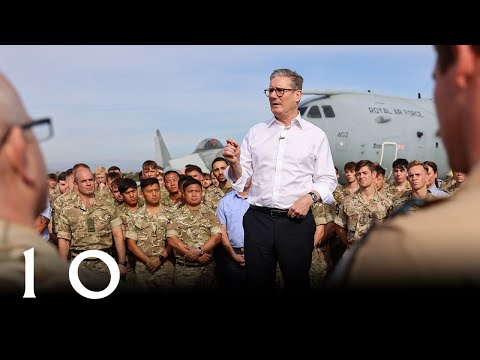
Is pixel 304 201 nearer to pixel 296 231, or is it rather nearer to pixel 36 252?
pixel 296 231

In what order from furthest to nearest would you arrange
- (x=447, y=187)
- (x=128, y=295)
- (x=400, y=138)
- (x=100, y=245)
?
(x=400, y=138) → (x=447, y=187) → (x=100, y=245) → (x=128, y=295)

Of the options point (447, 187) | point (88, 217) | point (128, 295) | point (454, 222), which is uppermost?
point (454, 222)

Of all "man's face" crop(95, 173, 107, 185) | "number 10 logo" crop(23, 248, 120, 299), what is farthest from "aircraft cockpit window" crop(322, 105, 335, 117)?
"number 10 logo" crop(23, 248, 120, 299)

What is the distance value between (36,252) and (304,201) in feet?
11.3

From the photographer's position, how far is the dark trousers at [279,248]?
4.34 metres

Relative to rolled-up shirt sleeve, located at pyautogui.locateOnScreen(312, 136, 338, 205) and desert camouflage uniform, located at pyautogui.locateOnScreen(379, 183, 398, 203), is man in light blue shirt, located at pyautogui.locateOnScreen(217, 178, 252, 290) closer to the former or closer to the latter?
desert camouflage uniform, located at pyautogui.locateOnScreen(379, 183, 398, 203)

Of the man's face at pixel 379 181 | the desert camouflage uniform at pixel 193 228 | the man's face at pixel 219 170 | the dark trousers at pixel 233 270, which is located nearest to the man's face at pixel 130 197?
the desert camouflage uniform at pixel 193 228

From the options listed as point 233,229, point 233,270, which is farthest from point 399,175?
point 233,270

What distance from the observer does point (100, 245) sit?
21.1 feet

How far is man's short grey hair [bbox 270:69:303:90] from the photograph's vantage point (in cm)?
428

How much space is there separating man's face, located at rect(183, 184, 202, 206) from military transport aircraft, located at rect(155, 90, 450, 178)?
26.0ft

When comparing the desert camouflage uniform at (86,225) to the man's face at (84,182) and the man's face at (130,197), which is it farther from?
the man's face at (130,197)

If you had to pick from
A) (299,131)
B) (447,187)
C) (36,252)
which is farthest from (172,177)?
(36,252)

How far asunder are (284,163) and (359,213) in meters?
2.56
